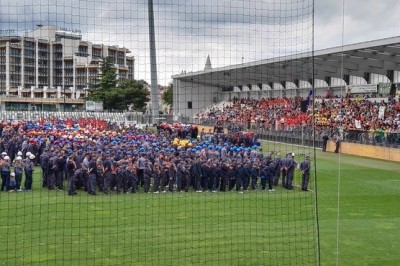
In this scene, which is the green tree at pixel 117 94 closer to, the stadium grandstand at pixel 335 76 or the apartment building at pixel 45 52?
the stadium grandstand at pixel 335 76

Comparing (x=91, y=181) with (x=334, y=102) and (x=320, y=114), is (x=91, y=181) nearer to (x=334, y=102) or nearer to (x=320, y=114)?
(x=320, y=114)

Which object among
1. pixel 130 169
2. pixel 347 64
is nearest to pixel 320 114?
pixel 347 64

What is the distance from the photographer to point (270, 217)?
1341 centimetres

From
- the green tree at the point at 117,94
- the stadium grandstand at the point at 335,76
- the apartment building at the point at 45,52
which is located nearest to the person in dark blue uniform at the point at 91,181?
the apartment building at the point at 45,52

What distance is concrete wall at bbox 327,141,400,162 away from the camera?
25.9 metres

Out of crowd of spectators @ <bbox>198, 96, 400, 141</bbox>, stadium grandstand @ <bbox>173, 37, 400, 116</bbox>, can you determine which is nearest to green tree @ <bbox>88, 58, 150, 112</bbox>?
stadium grandstand @ <bbox>173, 37, 400, 116</bbox>

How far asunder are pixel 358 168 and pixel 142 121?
65.3 ft

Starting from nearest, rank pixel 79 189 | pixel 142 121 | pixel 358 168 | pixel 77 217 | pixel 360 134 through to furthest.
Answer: pixel 77 217 → pixel 79 189 → pixel 358 168 → pixel 360 134 → pixel 142 121

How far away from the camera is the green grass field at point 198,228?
986 cm

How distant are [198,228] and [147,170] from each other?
5.44 meters

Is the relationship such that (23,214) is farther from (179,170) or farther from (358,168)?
(358,168)

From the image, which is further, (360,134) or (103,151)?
(360,134)

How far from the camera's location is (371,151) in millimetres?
27391

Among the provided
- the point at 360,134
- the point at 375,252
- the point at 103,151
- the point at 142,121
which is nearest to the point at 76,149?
the point at 103,151
